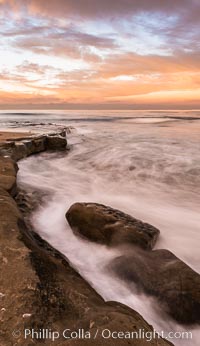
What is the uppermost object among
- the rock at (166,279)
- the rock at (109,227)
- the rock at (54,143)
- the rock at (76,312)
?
the rock at (54,143)

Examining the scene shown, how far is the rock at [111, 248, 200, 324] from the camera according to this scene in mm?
3031

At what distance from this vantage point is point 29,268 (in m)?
2.57

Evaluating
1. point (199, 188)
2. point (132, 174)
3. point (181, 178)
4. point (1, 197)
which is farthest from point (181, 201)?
point (1, 197)

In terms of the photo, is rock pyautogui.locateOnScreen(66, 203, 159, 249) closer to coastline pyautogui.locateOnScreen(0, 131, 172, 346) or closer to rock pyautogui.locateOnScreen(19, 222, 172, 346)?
coastline pyautogui.locateOnScreen(0, 131, 172, 346)

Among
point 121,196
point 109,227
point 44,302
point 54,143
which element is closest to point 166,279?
point 109,227

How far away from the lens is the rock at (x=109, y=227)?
4250 millimetres

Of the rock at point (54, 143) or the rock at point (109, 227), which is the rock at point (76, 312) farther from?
the rock at point (54, 143)

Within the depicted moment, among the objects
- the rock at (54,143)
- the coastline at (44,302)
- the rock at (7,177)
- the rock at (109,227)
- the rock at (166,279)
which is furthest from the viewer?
the rock at (54,143)

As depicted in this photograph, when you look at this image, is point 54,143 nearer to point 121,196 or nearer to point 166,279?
point 121,196

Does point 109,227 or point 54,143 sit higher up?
point 54,143

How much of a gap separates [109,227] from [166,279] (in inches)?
55.6

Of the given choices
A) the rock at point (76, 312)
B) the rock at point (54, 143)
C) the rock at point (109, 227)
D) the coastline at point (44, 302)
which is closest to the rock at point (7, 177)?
the rock at point (109, 227)

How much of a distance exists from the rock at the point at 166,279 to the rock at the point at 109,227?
321 mm

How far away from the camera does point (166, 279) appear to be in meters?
3.32
